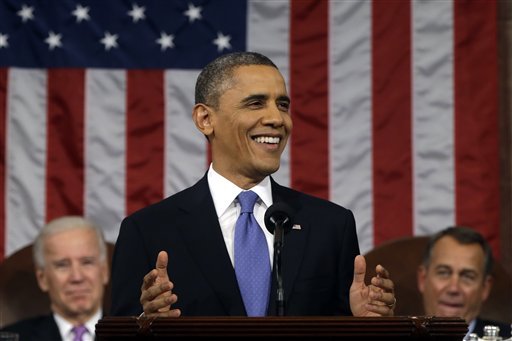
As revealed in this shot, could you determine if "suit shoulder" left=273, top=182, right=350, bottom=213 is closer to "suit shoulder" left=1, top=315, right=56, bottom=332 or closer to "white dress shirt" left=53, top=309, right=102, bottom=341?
"white dress shirt" left=53, top=309, right=102, bottom=341

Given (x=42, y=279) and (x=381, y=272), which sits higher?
(x=42, y=279)

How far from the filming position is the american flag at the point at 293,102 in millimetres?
6020

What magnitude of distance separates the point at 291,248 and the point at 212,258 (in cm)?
22

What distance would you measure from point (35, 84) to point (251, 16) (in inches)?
47.8

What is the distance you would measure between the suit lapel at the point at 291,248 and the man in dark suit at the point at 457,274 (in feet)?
7.89

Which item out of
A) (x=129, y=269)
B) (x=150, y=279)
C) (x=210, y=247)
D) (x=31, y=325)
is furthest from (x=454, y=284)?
(x=150, y=279)

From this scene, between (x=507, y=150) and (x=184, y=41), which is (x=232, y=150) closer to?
(x=184, y=41)

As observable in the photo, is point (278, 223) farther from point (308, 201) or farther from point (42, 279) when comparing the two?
point (42, 279)

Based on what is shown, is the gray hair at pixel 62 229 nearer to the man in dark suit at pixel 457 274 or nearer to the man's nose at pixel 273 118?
the man in dark suit at pixel 457 274

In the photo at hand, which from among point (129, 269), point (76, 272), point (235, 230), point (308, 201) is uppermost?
point (76, 272)

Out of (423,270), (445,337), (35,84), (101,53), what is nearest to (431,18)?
(423,270)

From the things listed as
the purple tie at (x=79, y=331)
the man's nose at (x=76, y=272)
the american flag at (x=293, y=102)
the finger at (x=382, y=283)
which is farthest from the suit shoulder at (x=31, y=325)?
the finger at (x=382, y=283)

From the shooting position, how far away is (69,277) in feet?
17.9

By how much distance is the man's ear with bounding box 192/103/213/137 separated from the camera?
3.32m
